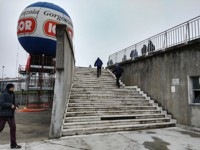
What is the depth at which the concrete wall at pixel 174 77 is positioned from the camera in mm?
7438

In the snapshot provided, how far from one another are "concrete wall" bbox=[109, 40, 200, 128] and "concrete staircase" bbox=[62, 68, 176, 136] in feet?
1.77

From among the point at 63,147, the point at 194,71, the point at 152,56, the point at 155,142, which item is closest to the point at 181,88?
the point at 194,71

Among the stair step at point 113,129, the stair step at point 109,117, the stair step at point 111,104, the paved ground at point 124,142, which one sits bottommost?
the paved ground at point 124,142

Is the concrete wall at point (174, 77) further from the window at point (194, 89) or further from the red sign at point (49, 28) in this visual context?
the red sign at point (49, 28)

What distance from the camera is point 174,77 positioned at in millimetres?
8500

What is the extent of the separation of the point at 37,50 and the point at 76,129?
961 cm

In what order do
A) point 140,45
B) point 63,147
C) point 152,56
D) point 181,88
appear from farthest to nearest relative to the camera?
point 140,45, point 152,56, point 181,88, point 63,147

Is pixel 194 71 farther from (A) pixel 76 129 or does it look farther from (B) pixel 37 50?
(B) pixel 37 50

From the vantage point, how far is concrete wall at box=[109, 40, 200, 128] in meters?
7.44

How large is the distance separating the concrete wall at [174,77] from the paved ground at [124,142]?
4.93 feet

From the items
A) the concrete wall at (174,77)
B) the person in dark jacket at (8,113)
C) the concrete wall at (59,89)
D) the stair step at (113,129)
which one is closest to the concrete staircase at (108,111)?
the stair step at (113,129)

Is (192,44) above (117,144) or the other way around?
above

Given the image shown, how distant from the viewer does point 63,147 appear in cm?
480

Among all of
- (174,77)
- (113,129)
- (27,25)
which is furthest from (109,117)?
(27,25)
